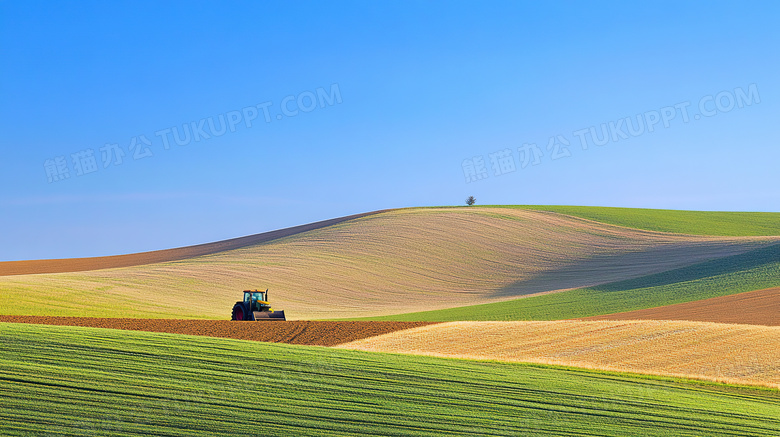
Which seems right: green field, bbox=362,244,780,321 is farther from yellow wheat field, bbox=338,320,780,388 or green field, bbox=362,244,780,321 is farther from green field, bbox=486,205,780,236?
green field, bbox=486,205,780,236

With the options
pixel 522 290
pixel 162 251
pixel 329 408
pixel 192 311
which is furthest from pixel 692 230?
pixel 329 408

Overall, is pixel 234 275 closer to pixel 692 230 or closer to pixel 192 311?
pixel 192 311

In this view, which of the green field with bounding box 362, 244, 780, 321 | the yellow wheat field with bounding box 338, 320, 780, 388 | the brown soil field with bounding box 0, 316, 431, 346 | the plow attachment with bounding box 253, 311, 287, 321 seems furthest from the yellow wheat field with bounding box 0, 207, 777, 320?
the yellow wheat field with bounding box 338, 320, 780, 388

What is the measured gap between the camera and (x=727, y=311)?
86.4 ft

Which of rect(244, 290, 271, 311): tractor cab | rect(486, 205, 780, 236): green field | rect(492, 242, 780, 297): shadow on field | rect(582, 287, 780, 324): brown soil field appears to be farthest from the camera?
rect(486, 205, 780, 236): green field

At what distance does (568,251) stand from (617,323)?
2465 centimetres

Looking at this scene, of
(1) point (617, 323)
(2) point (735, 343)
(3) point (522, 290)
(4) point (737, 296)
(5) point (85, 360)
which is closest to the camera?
(5) point (85, 360)

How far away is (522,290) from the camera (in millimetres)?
38156

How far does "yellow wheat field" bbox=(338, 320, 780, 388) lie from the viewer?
54.5 feet

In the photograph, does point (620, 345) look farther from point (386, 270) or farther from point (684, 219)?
point (684, 219)

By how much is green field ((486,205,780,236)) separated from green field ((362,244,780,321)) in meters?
17.1

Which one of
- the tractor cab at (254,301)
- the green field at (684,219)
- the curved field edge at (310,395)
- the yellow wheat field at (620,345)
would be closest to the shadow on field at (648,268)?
the green field at (684,219)

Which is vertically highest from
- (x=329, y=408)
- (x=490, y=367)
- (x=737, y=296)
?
(x=329, y=408)

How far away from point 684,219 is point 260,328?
1963 inches
